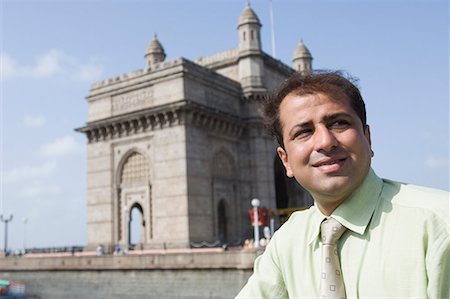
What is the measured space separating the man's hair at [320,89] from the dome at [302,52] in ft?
125

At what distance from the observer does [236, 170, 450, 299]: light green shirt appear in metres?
1.30

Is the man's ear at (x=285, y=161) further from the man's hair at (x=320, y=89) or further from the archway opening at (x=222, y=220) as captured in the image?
the archway opening at (x=222, y=220)

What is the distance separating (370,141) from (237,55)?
29.8 metres

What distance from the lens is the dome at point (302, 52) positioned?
127 ft

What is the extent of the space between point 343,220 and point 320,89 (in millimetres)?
473

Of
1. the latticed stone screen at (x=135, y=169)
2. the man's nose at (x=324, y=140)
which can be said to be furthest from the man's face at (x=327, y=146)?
the latticed stone screen at (x=135, y=169)

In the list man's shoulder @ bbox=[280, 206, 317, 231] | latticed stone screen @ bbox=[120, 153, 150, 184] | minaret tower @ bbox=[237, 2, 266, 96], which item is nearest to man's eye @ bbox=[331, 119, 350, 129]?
man's shoulder @ bbox=[280, 206, 317, 231]

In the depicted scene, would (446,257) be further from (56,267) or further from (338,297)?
(56,267)

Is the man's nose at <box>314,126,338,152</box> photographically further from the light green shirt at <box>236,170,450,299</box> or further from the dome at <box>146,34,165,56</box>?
the dome at <box>146,34,165,56</box>

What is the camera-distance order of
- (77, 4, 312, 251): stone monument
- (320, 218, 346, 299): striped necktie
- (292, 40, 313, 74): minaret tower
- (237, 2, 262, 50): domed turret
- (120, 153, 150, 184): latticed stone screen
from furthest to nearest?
(292, 40, 313, 74): minaret tower
(237, 2, 262, 50): domed turret
(120, 153, 150, 184): latticed stone screen
(77, 4, 312, 251): stone monument
(320, 218, 346, 299): striped necktie

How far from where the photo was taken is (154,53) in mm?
34281

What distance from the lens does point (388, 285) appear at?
1.34 meters

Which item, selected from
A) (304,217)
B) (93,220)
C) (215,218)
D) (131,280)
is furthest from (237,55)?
(304,217)

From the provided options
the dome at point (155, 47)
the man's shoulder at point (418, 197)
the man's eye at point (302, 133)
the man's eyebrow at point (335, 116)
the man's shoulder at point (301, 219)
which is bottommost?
the man's shoulder at point (301, 219)
